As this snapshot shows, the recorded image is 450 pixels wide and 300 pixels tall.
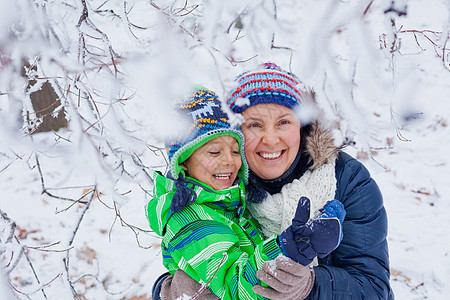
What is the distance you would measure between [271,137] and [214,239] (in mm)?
556

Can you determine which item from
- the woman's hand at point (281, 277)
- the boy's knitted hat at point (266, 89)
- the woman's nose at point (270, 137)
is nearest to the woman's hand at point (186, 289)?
the woman's hand at point (281, 277)

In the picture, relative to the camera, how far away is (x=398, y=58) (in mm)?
1066

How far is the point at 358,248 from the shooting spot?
5.42ft

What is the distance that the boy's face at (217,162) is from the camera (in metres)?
1.71

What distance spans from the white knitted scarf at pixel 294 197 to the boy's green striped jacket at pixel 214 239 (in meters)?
0.10

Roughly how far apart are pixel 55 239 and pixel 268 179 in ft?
9.92

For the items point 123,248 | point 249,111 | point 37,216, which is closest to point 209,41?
point 249,111

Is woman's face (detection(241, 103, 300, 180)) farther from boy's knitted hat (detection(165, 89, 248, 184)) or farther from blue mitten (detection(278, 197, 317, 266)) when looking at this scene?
blue mitten (detection(278, 197, 317, 266))

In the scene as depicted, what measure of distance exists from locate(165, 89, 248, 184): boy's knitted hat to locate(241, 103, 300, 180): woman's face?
0.23 ft

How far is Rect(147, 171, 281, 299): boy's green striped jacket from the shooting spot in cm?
135

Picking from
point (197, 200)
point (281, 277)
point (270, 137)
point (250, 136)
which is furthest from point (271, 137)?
point (281, 277)

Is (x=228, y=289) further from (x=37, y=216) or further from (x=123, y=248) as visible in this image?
(x=37, y=216)

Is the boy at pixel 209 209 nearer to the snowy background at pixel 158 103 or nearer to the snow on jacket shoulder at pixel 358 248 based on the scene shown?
the snowy background at pixel 158 103

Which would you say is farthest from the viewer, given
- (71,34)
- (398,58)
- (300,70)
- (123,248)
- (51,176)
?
(51,176)
